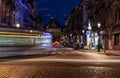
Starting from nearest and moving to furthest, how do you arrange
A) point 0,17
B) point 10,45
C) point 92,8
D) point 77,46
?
1. point 10,45
2. point 0,17
3. point 77,46
4. point 92,8

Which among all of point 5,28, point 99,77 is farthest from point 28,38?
point 99,77

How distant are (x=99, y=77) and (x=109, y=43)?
59629 mm

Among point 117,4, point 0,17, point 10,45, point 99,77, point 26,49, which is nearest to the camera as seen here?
point 99,77

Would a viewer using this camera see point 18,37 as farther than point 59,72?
Yes

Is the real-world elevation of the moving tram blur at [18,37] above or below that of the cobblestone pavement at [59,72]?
above

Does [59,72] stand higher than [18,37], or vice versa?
[18,37]

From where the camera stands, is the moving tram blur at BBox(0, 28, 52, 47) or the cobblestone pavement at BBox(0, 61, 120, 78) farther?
the moving tram blur at BBox(0, 28, 52, 47)

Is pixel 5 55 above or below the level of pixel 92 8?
below

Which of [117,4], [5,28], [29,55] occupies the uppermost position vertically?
[117,4]

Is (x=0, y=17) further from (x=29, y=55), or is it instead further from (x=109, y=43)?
(x=29, y=55)

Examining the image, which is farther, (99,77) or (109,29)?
(109,29)

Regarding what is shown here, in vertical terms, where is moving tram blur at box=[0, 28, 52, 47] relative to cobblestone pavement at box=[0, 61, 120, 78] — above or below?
above

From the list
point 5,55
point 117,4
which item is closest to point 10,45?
point 5,55

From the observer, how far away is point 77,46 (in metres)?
80.5
